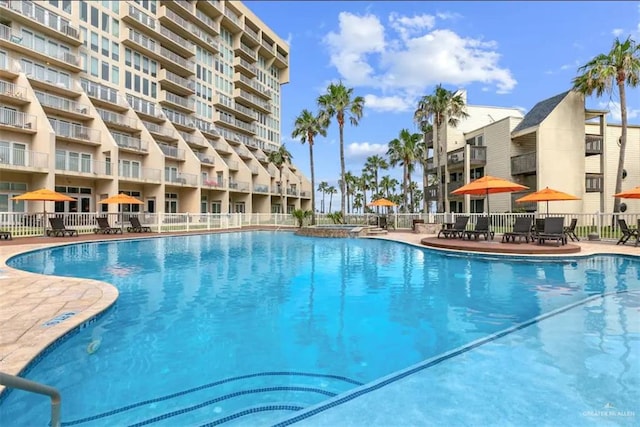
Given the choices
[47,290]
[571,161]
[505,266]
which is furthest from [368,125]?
[47,290]

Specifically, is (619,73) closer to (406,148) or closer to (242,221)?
(406,148)

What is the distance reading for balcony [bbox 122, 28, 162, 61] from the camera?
30859 mm

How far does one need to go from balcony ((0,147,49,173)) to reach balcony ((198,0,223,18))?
92.5 ft

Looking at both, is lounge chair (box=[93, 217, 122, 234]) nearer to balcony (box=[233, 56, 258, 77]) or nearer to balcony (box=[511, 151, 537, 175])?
balcony (box=[511, 151, 537, 175])

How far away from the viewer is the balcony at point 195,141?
35022 millimetres

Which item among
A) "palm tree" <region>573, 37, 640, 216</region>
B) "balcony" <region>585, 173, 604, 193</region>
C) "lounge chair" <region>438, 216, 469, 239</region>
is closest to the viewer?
"lounge chair" <region>438, 216, 469, 239</region>

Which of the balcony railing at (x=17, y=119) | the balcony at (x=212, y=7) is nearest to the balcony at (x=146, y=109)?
the balcony railing at (x=17, y=119)

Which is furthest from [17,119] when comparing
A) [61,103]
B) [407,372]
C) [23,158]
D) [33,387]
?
[407,372]

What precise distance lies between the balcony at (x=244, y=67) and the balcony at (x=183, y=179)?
20660mm

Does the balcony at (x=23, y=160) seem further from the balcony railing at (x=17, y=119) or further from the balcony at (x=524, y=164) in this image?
the balcony at (x=524, y=164)

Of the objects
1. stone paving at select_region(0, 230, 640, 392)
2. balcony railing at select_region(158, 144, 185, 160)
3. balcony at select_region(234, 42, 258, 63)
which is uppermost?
balcony at select_region(234, 42, 258, 63)

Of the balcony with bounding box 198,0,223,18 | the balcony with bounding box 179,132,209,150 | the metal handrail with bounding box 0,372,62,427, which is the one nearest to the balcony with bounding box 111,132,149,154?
the balcony with bounding box 179,132,209,150

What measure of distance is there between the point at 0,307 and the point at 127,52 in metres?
33.6

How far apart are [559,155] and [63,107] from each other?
3601 centimetres
